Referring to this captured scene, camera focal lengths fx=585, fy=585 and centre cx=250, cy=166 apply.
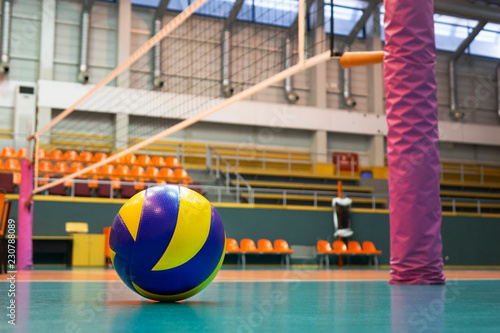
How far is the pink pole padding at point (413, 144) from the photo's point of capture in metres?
6.51

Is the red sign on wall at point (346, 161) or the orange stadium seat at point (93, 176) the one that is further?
the red sign on wall at point (346, 161)

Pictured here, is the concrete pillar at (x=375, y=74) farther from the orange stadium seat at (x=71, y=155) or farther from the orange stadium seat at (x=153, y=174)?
the orange stadium seat at (x=71, y=155)

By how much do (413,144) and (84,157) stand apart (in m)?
13.8

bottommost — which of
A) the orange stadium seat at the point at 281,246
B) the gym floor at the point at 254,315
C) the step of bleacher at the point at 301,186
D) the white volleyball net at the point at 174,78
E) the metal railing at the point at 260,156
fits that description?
the orange stadium seat at the point at 281,246

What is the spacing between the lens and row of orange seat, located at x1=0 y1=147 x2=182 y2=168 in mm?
17764

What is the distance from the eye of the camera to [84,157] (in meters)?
18.5

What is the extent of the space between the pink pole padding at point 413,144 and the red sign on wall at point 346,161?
1708 centimetres

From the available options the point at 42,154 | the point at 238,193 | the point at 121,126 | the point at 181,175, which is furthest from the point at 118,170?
the point at 238,193

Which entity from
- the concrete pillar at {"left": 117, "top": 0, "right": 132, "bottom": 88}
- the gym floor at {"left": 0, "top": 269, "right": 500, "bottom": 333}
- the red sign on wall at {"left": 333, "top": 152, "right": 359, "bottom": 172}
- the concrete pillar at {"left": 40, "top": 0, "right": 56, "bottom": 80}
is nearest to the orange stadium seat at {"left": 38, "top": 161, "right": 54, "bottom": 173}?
the concrete pillar at {"left": 40, "top": 0, "right": 56, "bottom": 80}

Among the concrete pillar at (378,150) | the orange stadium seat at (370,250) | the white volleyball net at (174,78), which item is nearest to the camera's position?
the orange stadium seat at (370,250)

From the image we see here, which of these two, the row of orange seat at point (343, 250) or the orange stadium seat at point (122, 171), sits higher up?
the orange stadium seat at point (122, 171)

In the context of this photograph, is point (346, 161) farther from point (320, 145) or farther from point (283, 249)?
point (283, 249)

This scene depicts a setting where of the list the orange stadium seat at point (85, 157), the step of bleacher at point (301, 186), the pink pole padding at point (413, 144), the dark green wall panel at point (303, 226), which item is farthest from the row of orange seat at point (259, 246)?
the pink pole padding at point (413, 144)

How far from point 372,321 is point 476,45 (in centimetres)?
2646
